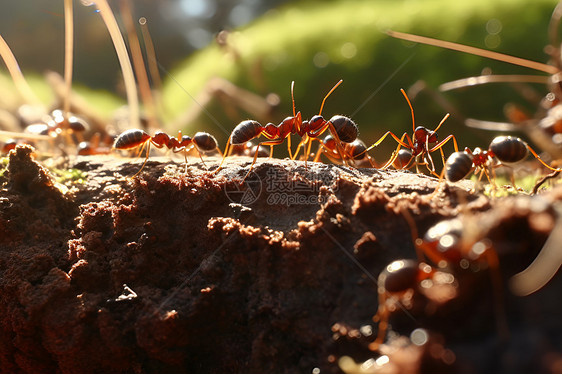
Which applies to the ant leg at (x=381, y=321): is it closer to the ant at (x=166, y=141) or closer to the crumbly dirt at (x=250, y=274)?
the crumbly dirt at (x=250, y=274)

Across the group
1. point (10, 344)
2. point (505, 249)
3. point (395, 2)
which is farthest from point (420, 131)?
point (395, 2)

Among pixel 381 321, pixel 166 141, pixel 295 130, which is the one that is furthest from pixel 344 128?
pixel 381 321

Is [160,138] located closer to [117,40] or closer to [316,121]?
[117,40]

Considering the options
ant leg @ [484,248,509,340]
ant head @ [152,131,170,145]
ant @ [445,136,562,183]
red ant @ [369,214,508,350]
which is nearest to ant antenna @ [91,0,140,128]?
ant head @ [152,131,170,145]

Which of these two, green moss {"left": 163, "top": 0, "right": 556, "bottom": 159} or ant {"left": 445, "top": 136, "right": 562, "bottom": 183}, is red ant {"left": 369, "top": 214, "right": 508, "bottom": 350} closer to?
ant {"left": 445, "top": 136, "right": 562, "bottom": 183}

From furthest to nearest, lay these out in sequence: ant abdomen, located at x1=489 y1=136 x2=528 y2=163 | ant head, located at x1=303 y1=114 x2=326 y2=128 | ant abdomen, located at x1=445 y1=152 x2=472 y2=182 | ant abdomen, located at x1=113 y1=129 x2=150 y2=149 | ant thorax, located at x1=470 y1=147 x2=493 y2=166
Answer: ant head, located at x1=303 y1=114 x2=326 y2=128, ant abdomen, located at x1=113 y1=129 x2=150 y2=149, ant thorax, located at x1=470 y1=147 x2=493 y2=166, ant abdomen, located at x1=489 y1=136 x2=528 y2=163, ant abdomen, located at x1=445 y1=152 x2=472 y2=182

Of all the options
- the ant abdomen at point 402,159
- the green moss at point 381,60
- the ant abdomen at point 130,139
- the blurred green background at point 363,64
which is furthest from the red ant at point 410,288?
the green moss at point 381,60
